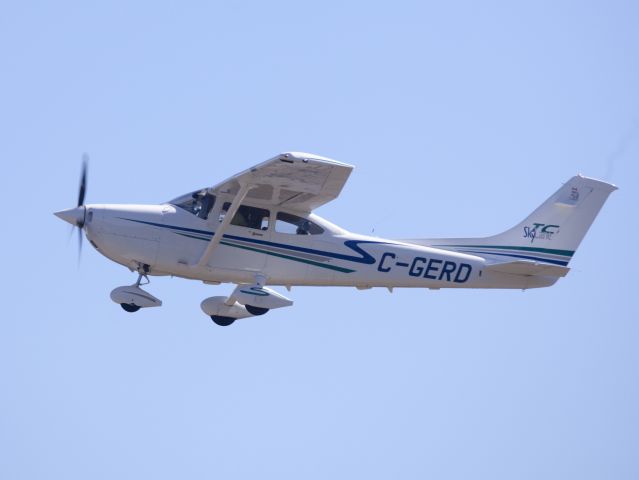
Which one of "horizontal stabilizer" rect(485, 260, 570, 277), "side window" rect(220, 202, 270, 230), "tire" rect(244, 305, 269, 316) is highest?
"horizontal stabilizer" rect(485, 260, 570, 277)

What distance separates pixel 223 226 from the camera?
18.7 m

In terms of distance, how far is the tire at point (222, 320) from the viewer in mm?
19844

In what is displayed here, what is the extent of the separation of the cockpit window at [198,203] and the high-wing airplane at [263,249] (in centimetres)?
2

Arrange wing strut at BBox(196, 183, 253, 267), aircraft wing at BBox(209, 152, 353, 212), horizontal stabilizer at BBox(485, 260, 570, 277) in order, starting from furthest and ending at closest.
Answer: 1. horizontal stabilizer at BBox(485, 260, 570, 277)
2. wing strut at BBox(196, 183, 253, 267)
3. aircraft wing at BBox(209, 152, 353, 212)

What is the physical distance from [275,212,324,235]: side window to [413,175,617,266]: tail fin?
8.37 ft

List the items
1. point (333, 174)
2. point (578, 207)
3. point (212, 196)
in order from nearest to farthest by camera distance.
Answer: point (333, 174) → point (212, 196) → point (578, 207)

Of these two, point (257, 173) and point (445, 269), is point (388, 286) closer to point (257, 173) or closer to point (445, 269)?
point (445, 269)

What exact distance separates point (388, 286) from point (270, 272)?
2007 mm

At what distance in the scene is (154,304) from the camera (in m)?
18.7

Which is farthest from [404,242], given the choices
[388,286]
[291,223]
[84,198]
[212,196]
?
[84,198]

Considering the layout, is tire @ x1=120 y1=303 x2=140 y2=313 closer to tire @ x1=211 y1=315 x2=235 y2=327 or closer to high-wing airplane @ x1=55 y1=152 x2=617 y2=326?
high-wing airplane @ x1=55 y1=152 x2=617 y2=326

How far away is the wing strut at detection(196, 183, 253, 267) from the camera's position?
60.3ft

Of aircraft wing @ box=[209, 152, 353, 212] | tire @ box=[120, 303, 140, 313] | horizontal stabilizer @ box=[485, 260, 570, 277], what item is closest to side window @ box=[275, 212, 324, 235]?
aircraft wing @ box=[209, 152, 353, 212]

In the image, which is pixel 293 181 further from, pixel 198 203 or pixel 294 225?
pixel 198 203
